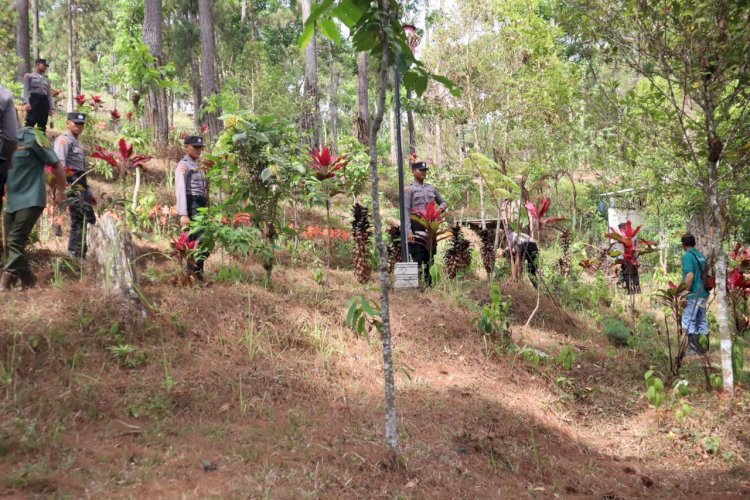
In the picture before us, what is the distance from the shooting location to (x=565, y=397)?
5383 millimetres

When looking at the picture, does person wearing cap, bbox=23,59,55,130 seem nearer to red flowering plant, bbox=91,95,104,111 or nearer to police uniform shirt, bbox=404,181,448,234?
red flowering plant, bbox=91,95,104,111

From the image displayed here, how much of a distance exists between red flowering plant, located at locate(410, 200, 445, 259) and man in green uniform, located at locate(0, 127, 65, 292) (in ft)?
13.6

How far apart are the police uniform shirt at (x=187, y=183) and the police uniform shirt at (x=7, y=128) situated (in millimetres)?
1779

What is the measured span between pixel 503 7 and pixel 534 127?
213 cm

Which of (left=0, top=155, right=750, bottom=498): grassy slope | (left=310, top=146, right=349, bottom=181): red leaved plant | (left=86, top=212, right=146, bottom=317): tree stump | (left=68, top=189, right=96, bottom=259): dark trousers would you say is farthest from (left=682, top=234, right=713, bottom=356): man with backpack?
(left=68, top=189, right=96, bottom=259): dark trousers

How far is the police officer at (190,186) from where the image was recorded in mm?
6195

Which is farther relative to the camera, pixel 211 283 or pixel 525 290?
pixel 525 290

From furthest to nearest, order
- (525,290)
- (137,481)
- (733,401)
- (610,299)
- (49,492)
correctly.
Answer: (610,299), (525,290), (733,401), (137,481), (49,492)

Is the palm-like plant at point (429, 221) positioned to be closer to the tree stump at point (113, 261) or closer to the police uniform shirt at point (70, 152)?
the tree stump at point (113, 261)

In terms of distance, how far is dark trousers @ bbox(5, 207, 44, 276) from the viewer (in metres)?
4.67

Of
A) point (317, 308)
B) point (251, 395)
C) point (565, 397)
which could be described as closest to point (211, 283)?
point (317, 308)

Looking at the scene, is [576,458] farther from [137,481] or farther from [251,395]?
[137,481]

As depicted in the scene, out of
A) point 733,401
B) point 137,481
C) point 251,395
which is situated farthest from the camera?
point 733,401

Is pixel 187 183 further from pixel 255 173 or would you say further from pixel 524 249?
pixel 524 249
